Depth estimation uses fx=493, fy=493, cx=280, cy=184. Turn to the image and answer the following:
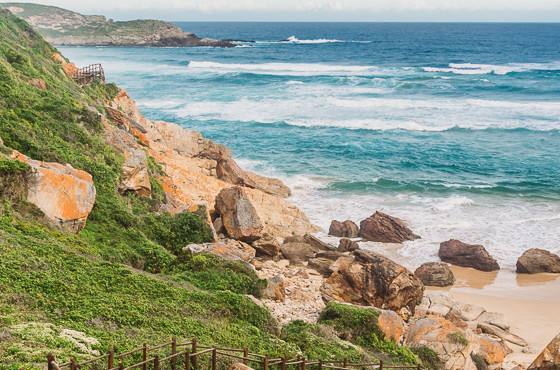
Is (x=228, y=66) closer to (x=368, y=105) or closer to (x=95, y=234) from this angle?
(x=368, y=105)

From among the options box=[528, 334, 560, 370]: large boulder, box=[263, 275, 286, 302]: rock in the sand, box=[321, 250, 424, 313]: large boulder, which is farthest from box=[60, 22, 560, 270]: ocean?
box=[528, 334, 560, 370]: large boulder

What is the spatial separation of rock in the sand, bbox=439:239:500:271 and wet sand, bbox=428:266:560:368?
1.05 feet

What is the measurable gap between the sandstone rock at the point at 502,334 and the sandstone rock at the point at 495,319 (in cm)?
24

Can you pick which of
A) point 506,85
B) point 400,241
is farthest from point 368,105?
point 400,241

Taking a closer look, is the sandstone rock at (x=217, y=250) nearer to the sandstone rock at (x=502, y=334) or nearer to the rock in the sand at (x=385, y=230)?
the sandstone rock at (x=502, y=334)

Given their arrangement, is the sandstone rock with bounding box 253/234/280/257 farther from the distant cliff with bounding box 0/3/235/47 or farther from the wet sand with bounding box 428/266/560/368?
the distant cliff with bounding box 0/3/235/47

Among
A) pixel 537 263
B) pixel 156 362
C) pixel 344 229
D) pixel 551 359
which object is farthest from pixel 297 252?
pixel 156 362

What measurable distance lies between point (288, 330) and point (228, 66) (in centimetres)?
7950

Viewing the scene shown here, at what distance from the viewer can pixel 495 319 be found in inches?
670

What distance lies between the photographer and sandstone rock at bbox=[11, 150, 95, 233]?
1406 cm

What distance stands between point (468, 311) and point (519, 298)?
3785mm

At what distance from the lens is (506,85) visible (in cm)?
6397

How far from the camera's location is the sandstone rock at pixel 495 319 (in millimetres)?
16688

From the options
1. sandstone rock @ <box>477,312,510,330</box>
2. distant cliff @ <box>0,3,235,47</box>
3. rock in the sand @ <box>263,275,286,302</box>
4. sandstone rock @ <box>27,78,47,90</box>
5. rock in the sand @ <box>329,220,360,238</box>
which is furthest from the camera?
distant cliff @ <box>0,3,235,47</box>
